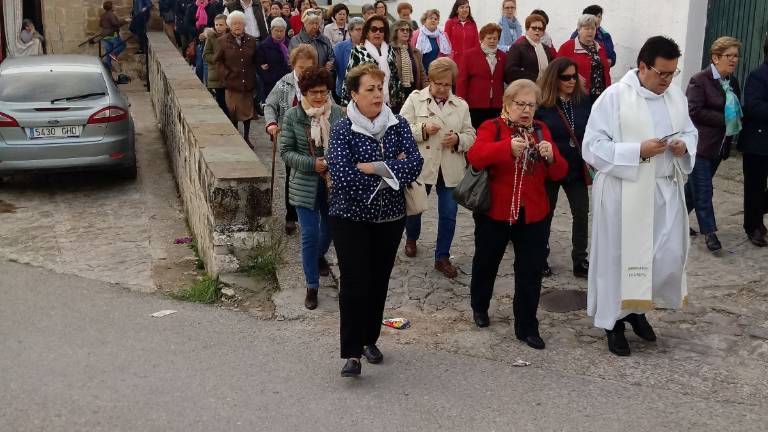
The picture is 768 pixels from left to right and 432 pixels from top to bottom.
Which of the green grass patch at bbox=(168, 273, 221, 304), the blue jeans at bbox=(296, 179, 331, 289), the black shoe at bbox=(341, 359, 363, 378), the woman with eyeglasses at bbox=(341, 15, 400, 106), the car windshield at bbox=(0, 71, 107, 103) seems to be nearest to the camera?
the black shoe at bbox=(341, 359, 363, 378)

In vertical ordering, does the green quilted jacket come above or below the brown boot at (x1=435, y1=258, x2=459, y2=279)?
above

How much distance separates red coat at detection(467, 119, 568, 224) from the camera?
6277 mm

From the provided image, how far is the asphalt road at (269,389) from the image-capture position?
5312mm

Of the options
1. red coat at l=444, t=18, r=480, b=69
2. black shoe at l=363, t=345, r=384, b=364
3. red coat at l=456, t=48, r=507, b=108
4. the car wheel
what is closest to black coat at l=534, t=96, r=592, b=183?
black shoe at l=363, t=345, r=384, b=364

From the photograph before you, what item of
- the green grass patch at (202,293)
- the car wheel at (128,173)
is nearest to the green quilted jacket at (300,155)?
the green grass patch at (202,293)

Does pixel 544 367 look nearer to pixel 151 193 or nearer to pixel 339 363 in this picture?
pixel 339 363

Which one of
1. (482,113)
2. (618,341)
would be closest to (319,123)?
(618,341)

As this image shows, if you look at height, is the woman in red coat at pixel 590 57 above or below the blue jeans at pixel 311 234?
above

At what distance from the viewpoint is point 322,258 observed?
802 cm

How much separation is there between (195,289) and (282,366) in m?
1.87

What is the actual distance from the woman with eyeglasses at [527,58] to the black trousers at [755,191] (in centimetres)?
238

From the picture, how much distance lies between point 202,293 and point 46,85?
16.3 ft

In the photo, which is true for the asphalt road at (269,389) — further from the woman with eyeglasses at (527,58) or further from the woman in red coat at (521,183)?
the woman with eyeglasses at (527,58)

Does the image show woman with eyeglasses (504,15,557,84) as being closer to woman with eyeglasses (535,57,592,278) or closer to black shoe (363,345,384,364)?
woman with eyeglasses (535,57,592,278)
